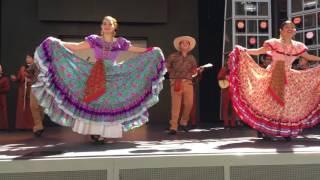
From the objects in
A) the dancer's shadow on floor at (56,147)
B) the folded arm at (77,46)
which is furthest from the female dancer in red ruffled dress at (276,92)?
the folded arm at (77,46)

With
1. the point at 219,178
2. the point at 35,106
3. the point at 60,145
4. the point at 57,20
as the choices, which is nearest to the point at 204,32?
the point at 57,20

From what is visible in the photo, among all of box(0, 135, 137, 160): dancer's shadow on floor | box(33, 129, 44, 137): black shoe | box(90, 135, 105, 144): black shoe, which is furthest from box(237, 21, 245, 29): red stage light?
box(90, 135, 105, 144): black shoe

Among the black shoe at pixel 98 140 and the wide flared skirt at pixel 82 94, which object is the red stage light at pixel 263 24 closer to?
the wide flared skirt at pixel 82 94

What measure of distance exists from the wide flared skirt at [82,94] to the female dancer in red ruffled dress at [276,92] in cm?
112

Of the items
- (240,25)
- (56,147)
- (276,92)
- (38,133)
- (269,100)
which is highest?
(240,25)

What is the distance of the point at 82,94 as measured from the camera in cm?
634

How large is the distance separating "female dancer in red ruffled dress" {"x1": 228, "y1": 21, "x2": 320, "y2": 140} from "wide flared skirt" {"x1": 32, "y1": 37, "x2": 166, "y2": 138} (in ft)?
3.68

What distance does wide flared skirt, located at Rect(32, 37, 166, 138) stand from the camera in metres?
6.28

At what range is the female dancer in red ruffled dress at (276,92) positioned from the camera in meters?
6.57

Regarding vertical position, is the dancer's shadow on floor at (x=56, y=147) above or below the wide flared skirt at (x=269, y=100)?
below

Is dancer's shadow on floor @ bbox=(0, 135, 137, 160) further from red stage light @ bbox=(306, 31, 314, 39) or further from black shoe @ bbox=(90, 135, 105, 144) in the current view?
red stage light @ bbox=(306, 31, 314, 39)

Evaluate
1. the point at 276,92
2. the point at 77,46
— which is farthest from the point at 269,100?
the point at 77,46

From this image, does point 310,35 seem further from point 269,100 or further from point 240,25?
point 269,100

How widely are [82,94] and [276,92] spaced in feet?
8.05
